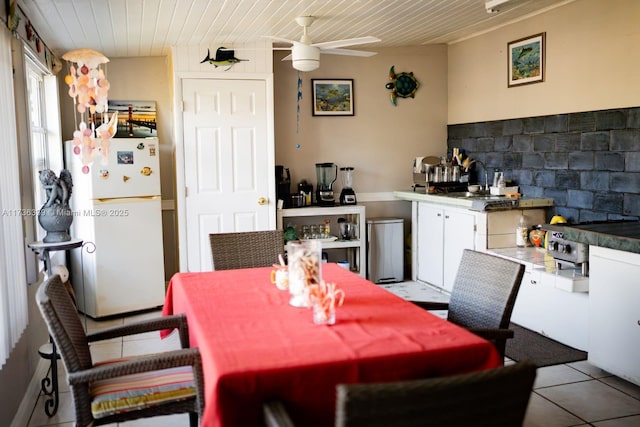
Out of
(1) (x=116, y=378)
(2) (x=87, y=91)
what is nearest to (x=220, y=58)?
(2) (x=87, y=91)

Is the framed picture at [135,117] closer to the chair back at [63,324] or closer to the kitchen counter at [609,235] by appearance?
the chair back at [63,324]

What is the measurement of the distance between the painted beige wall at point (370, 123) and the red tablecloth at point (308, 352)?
383cm

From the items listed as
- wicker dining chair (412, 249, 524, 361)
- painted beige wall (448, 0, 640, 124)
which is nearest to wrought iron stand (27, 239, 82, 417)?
wicker dining chair (412, 249, 524, 361)

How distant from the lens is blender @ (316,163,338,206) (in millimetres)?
5918

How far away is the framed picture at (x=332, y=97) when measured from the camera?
20.1ft

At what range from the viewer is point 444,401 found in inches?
52.9

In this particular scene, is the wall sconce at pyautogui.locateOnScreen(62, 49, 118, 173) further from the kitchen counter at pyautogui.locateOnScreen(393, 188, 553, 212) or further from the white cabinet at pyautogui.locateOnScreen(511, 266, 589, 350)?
the white cabinet at pyautogui.locateOnScreen(511, 266, 589, 350)

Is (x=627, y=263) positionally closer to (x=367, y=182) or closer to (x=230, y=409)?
(x=230, y=409)

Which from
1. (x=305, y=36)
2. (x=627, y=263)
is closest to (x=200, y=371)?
(x=627, y=263)

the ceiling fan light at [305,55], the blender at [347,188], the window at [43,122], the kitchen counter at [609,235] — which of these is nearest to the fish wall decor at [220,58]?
the window at [43,122]

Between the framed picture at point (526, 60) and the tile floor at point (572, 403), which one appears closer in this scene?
the tile floor at point (572, 403)

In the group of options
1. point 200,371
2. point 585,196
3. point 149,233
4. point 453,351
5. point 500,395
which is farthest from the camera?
point 149,233

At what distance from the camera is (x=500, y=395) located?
1390 mm

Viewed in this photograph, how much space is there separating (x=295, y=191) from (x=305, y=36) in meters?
2.17
